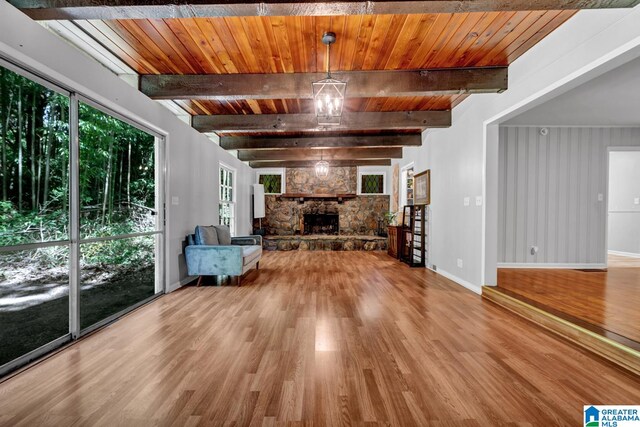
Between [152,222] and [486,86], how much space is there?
14.9ft

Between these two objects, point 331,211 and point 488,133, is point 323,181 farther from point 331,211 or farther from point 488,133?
point 488,133

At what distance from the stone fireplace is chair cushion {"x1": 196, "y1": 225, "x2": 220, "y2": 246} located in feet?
16.1

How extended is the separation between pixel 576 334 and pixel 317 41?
3.46 m

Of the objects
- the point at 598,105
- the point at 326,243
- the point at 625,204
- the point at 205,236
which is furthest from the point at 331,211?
the point at 625,204

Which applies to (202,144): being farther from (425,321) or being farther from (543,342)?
(543,342)

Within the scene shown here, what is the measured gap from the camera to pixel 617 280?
13.1 ft

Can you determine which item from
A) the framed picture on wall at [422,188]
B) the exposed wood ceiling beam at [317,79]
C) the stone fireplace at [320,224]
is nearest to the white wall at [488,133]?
the framed picture on wall at [422,188]

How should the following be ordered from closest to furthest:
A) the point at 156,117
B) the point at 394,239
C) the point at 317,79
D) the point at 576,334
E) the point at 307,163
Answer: the point at 576,334
the point at 317,79
the point at 156,117
the point at 394,239
the point at 307,163

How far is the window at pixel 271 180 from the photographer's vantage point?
9.46m

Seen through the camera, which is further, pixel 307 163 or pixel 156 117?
pixel 307 163

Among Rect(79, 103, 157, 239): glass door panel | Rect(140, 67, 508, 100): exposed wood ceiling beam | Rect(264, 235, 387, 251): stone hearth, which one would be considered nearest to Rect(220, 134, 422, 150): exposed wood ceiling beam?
Rect(79, 103, 157, 239): glass door panel

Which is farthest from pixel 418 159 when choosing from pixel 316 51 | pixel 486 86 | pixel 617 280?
pixel 316 51

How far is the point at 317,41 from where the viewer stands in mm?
2639

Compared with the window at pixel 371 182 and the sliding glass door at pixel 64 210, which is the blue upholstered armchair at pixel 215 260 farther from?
the window at pixel 371 182
